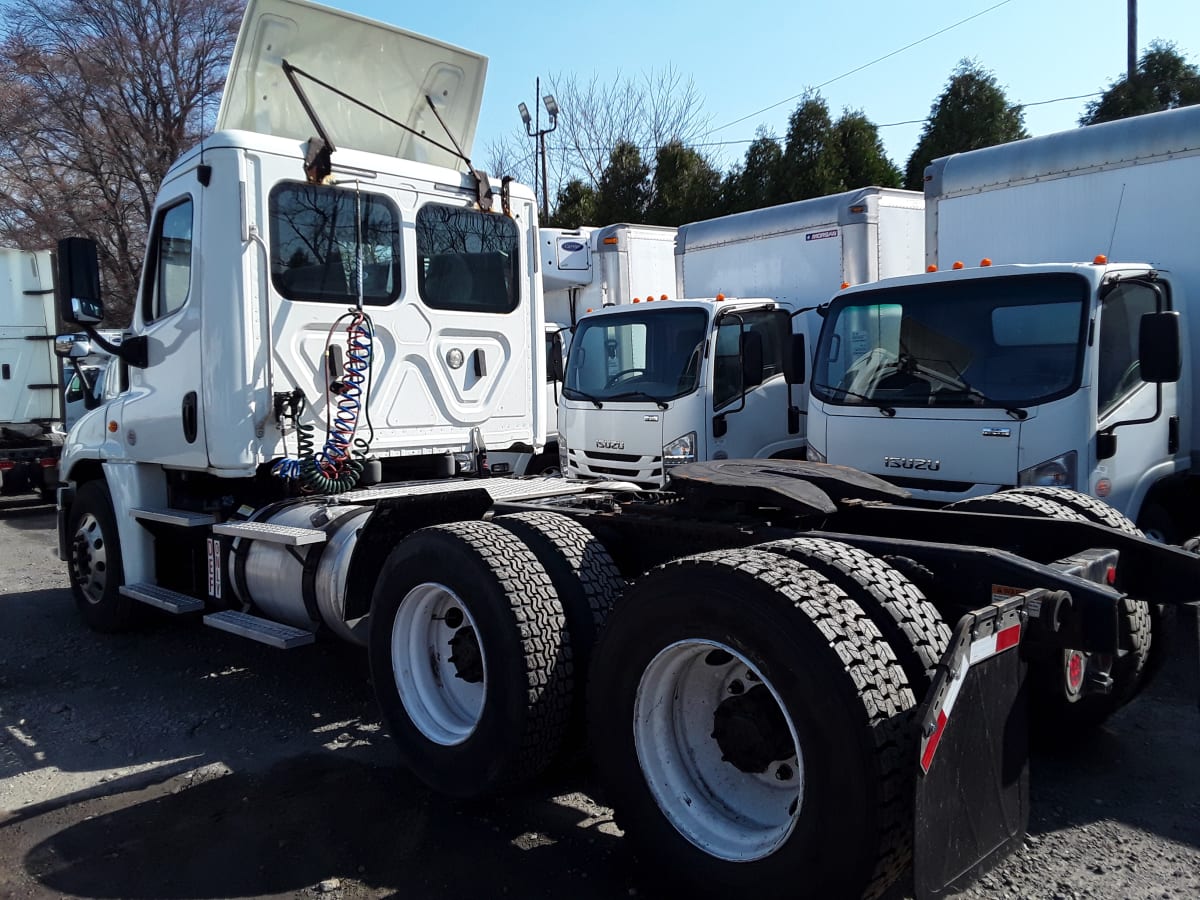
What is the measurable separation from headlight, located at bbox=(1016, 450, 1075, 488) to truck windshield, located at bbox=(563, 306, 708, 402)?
10.3 ft

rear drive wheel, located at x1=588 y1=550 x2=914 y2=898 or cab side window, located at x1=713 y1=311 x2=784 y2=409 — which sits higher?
cab side window, located at x1=713 y1=311 x2=784 y2=409

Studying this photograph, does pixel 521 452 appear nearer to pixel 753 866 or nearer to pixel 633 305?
pixel 633 305

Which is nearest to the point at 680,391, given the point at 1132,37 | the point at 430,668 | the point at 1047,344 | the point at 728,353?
the point at 728,353

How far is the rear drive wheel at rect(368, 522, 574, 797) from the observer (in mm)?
3646

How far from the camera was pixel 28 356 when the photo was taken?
14805 mm

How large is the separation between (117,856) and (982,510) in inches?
145

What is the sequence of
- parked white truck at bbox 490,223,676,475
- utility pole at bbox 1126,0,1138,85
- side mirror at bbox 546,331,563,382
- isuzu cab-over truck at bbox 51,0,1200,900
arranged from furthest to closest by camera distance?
utility pole at bbox 1126,0,1138,85, parked white truck at bbox 490,223,676,475, side mirror at bbox 546,331,563,382, isuzu cab-over truck at bbox 51,0,1200,900

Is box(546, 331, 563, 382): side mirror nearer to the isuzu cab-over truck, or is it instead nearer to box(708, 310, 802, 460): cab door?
box(708, 310, 802, 460): cab door

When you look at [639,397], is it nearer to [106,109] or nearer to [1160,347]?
[1160,347]

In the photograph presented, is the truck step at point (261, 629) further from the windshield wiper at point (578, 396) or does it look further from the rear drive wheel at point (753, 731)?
the windshield wiper at point (578, 396)

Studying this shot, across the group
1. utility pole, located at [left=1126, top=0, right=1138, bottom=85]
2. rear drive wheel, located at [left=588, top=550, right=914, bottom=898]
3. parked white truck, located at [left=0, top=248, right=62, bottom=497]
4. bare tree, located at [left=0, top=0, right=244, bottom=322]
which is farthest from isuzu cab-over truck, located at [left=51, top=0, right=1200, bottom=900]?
utility pole, located at [left=1126, top=0, right=1138, bottom=85]

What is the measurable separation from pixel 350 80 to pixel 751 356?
151 inches

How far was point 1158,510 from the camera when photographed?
6.37 m

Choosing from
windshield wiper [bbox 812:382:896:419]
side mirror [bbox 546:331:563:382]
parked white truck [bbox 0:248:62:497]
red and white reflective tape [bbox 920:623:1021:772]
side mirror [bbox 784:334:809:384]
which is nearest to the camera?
red and white reflective tape [bbox 920:623:1021:772]
